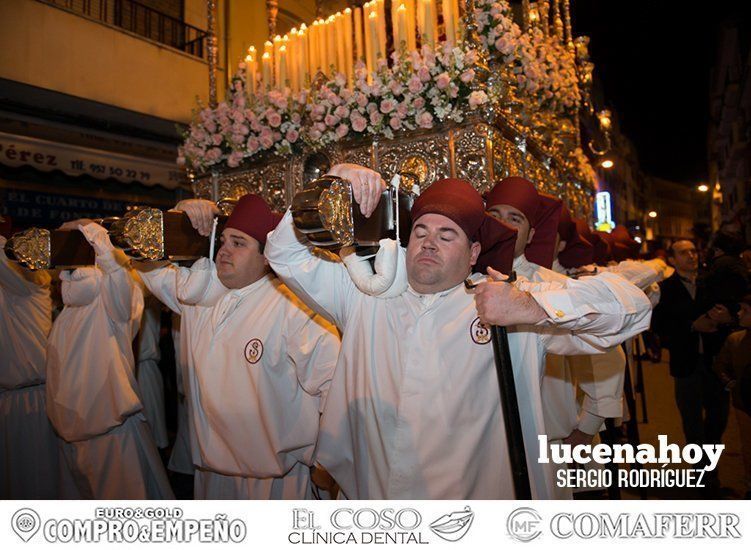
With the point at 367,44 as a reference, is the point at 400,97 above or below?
below

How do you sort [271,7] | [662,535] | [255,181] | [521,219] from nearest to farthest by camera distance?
[662,535] → [521,219] → [255,181] → [271,7]

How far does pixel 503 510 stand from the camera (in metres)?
2.14

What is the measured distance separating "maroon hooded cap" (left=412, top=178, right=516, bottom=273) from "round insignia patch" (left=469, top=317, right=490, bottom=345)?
0.26 meters

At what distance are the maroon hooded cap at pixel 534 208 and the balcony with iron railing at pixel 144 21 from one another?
781cm

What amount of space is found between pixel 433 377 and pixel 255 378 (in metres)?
1.24

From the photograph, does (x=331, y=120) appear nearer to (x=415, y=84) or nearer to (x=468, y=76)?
(x=415, y=84)

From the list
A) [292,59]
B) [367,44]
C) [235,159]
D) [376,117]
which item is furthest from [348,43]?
[235,159]

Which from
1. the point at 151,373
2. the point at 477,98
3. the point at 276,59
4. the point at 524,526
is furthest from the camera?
the point at 151,373

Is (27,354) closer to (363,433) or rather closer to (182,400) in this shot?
(182,400)

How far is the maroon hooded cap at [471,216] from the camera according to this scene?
7.66 ft

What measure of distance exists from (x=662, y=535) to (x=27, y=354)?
4.90 metres

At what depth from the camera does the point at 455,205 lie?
2.33 metres

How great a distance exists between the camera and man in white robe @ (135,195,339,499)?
3123 mm

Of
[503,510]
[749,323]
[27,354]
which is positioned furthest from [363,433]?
[27,354]
